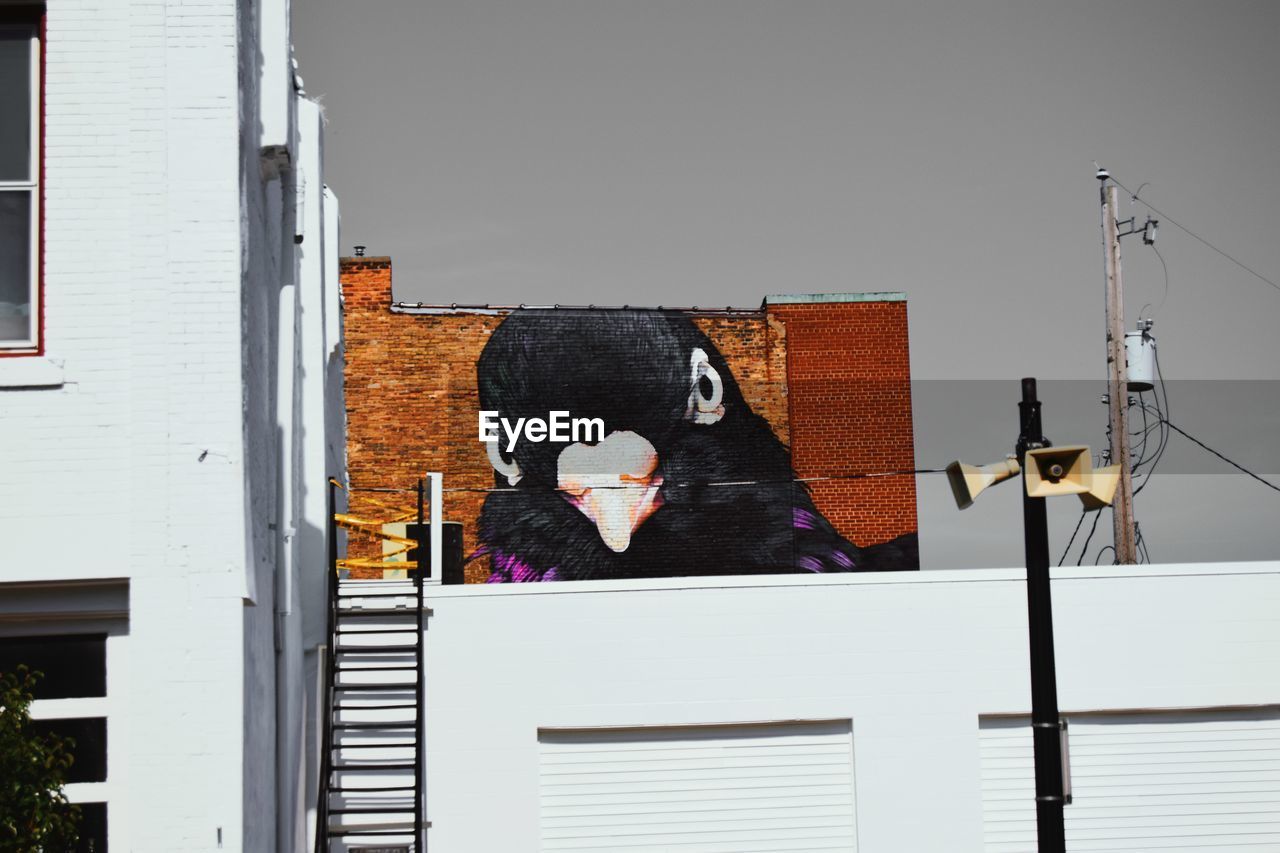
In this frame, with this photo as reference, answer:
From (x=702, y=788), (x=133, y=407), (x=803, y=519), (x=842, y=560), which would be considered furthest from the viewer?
(x=842, y=560)

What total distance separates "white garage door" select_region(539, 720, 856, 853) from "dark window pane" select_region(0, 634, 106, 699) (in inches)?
279

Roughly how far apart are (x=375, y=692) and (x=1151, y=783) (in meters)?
8.34

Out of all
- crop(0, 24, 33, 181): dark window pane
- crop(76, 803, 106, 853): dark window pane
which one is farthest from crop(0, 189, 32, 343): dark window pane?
crop(76, 803, 106, 853): dark window pane

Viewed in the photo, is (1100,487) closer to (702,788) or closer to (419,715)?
(419,715)

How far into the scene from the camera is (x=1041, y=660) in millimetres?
10266

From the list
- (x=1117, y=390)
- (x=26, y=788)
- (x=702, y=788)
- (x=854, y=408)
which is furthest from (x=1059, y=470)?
(x=854, y=408)

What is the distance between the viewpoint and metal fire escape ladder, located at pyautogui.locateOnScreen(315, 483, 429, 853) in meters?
14.9

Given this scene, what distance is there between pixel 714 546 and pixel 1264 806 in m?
14.0

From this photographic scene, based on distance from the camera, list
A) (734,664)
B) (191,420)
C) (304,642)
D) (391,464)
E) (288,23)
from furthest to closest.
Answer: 1. (391,464)
2. (734,664)
3. (304,642)
4. (288,23)
5. (191,420)

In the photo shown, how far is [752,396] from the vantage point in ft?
101

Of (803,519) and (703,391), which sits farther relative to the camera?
(703,391)

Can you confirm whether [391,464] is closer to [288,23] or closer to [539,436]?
[539,436]

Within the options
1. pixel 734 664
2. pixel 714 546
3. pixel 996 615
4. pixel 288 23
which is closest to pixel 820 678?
pixel 734 664

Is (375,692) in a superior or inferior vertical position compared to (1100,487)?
inferior
